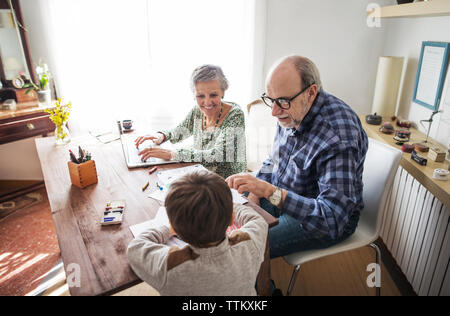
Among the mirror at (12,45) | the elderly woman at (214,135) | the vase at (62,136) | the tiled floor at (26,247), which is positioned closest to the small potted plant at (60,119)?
the vase at (62,136)

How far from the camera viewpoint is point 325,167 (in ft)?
4.00

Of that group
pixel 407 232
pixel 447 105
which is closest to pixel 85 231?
pixel 407 232

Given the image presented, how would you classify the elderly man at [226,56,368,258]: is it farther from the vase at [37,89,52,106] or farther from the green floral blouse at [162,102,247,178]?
the vase at [37,89,52,106]

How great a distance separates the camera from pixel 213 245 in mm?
840

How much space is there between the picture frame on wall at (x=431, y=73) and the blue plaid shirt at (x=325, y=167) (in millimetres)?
747

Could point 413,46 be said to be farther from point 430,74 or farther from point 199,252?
point 199,252

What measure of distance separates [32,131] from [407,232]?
2662 mm

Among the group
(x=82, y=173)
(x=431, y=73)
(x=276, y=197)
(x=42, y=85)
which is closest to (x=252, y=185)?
(x=276, y=197)

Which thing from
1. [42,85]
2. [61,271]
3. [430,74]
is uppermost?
[430,74]

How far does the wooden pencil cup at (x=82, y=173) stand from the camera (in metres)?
1.33

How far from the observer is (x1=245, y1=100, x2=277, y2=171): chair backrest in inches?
84.5

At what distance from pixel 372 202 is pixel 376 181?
0.32 ft

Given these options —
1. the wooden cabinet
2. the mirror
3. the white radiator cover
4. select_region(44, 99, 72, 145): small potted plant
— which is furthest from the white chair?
the mirror

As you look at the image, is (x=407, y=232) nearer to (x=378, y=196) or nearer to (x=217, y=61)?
(x=378, y=196)
